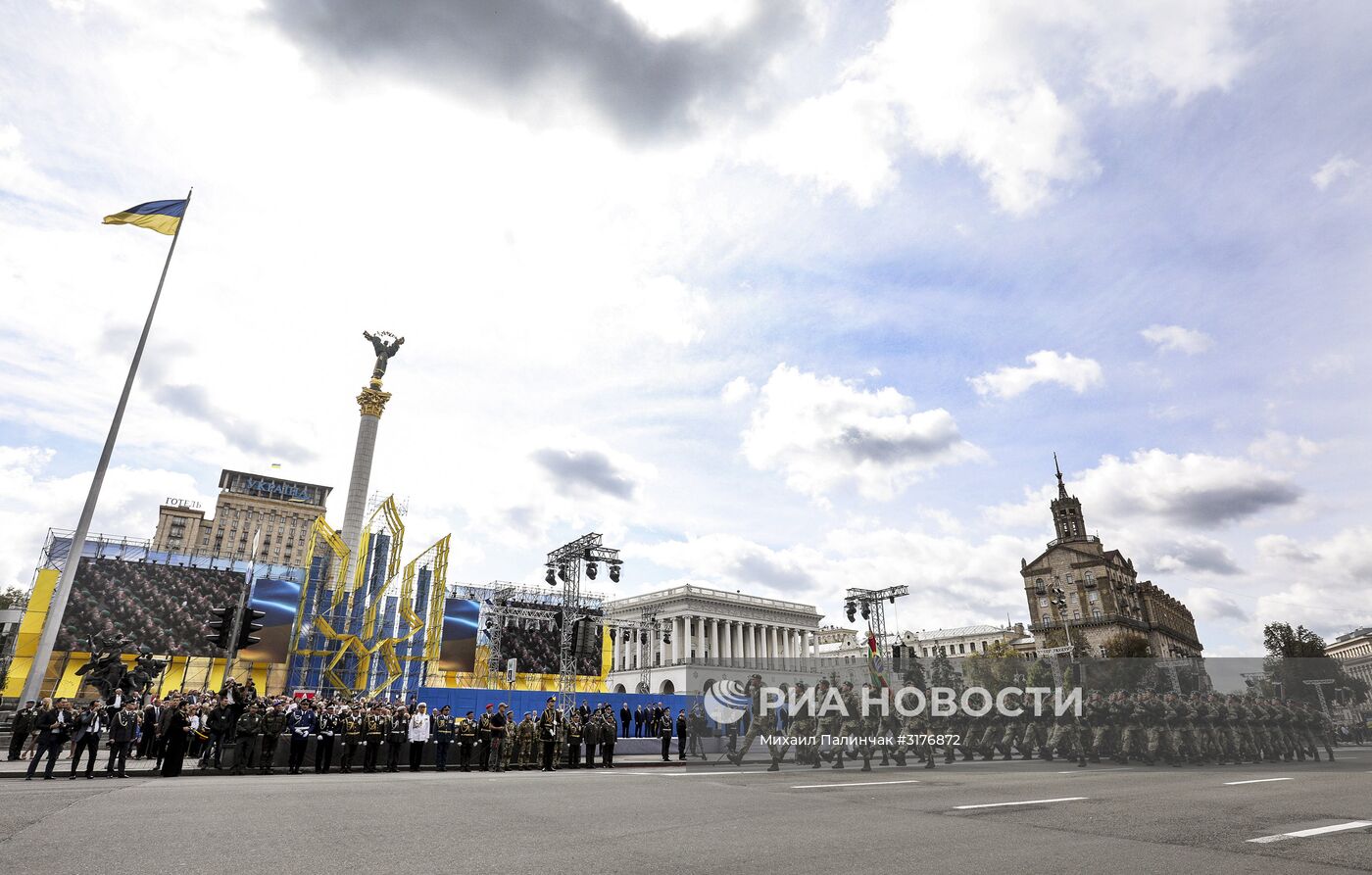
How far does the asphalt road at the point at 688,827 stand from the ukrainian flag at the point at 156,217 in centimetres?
1590

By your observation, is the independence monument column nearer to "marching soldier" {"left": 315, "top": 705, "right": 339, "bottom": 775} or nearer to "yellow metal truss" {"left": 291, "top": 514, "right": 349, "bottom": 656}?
"yellow metal truss" {"left": 291, "top": 514, "right": 349, "bottom": 656}

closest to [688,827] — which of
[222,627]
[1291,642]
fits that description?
[222,627]

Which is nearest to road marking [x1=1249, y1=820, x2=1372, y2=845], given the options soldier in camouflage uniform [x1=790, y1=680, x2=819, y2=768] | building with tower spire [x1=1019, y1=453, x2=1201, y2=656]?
soldier in camouflage uniform [x1=790, y1=680, x2=819, y2=768]

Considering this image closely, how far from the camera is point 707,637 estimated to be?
92750 mm

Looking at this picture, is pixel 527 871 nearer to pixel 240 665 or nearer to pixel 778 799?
pixel 778 799

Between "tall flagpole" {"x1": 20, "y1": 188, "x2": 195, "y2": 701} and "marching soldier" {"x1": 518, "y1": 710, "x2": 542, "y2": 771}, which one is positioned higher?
"tall flagpole" {"x1": 20, "y1": 188, "x2": 195, "y2": 701}

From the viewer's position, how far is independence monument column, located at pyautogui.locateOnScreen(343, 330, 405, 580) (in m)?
50.0

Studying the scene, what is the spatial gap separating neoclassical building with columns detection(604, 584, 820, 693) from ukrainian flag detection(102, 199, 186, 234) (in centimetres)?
6351

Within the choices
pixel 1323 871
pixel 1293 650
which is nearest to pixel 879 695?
pixel 1323 871

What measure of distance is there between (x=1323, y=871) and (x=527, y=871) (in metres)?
6.15

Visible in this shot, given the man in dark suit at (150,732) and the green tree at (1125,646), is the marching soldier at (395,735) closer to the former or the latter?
the man in dark suit at (150,732)

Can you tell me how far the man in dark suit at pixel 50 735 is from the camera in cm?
1451

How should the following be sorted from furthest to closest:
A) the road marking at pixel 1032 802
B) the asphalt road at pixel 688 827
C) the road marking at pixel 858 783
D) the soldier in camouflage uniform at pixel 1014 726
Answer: the soldier in camouflage uniform at pixel 1014 726
the road marking at pixel 858 783
the road marking at pixel 1032 802
the asphalt road at pixel 688 827

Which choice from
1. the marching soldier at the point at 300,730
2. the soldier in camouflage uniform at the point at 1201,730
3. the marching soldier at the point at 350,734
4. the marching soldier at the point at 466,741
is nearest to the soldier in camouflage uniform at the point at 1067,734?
the soldier in camouflage uniform at the point at 1201,730
